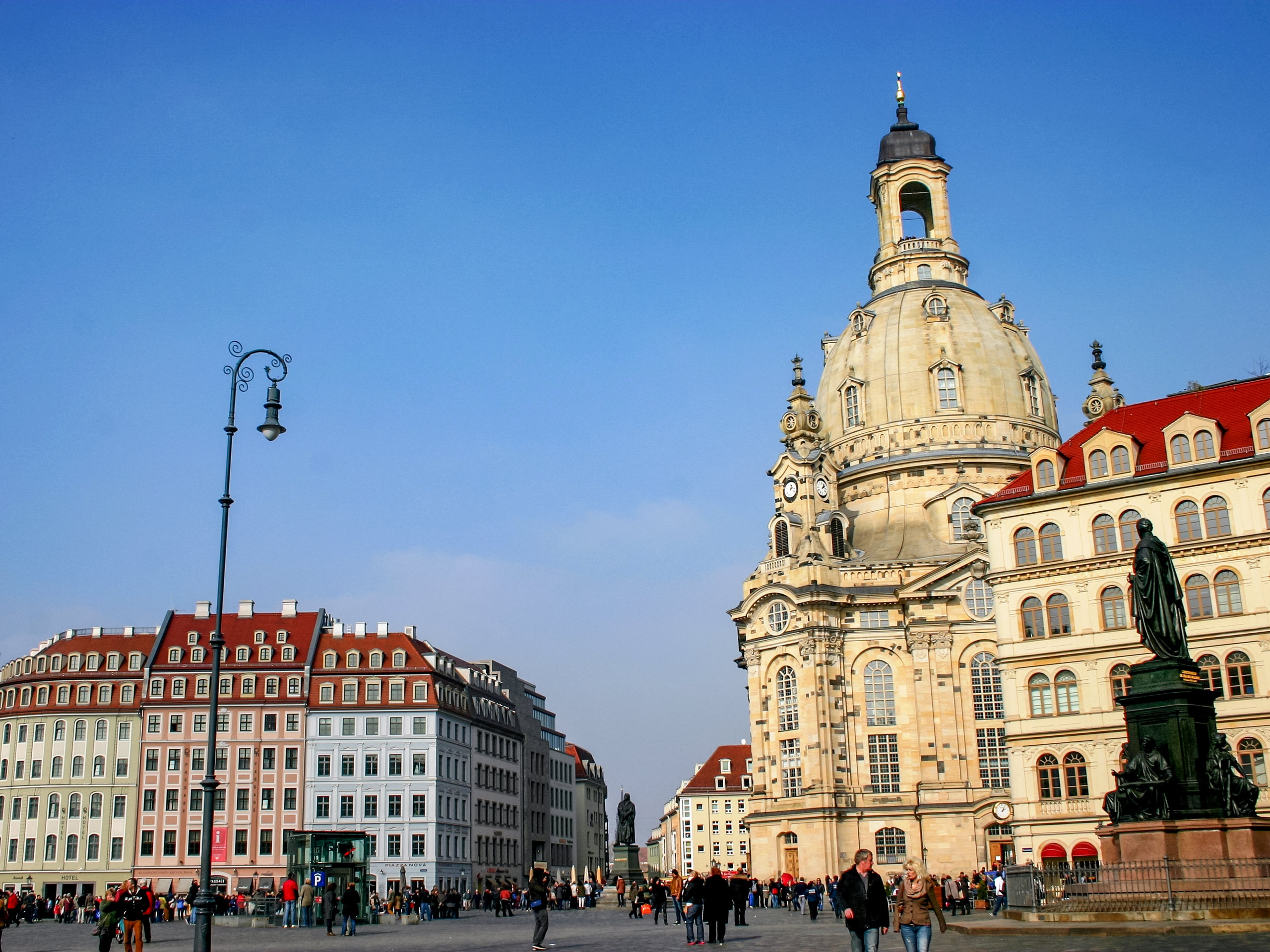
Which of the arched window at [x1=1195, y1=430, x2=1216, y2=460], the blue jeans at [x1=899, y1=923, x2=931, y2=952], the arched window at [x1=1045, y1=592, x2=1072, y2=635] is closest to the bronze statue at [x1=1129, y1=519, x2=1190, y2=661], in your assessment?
the blue jeans at [x1=899, y1=923, x2=931, y2=952]

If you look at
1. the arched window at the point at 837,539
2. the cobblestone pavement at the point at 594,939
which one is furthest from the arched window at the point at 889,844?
the cobblestone pavement at the point at 594,939

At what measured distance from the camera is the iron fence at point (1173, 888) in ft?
84.0

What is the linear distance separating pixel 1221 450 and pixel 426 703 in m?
53.4

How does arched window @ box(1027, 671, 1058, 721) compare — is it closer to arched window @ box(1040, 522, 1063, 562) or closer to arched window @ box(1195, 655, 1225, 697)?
arched window @ box(1040, 522, 1063, 562)

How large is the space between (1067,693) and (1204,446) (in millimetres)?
11565

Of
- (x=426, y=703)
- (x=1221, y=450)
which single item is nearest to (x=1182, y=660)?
(x=1221, y=450)

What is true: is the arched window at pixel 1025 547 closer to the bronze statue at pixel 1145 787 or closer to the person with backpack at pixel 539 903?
the bronze statue at pixel 1145 787

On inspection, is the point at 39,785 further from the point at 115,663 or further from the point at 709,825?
the point at 709,825

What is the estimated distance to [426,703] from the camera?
283ft

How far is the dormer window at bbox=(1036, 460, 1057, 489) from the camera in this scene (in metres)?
55.7

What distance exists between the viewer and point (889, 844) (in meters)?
74.1

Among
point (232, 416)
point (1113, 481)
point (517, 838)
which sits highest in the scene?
point (1113, 481)

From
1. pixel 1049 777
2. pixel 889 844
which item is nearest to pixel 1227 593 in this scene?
pixel 1049 777

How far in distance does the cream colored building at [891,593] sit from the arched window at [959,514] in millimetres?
98
